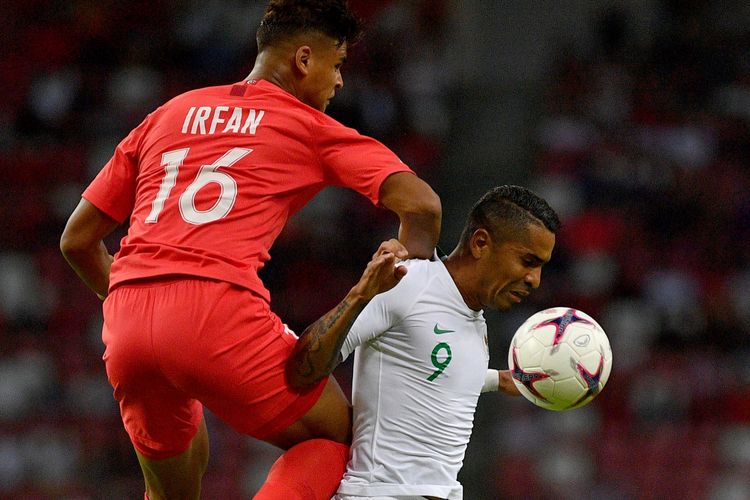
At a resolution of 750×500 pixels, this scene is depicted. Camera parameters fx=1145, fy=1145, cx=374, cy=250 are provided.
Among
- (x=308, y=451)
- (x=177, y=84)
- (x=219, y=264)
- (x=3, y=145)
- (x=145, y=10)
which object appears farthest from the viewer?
(x=145, y=10)

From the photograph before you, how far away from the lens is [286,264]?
10469mm

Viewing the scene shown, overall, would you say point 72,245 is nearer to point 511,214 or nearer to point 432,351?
point 432,351

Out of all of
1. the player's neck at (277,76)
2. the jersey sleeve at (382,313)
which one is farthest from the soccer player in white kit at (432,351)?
the player's neck at (277,76)

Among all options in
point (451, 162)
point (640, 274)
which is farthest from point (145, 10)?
point (640, 274)

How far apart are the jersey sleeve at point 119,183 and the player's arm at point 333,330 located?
2.70ft

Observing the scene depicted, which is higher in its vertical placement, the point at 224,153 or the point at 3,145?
the point at 224,153

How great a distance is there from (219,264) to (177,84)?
884 centimetres

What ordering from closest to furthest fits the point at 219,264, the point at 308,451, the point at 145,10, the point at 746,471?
the point at 219,264
the point at 308,451
the point at 746,471
the point at 145,10

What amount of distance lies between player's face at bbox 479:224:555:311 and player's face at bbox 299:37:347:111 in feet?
2.49

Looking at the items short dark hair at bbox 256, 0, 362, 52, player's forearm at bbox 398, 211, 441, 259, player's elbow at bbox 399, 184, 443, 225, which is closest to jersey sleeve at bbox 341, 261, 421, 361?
player's forearm at bbox 398, 211, 441, 259

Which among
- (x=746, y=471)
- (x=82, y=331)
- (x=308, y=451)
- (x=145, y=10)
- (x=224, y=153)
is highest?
(x=145, y=10)

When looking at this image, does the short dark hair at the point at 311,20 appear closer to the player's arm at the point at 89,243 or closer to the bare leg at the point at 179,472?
the player's arm at the point at 89,243

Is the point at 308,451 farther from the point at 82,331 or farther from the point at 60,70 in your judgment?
the point at 60,70

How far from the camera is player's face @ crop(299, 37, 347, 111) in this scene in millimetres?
3738
